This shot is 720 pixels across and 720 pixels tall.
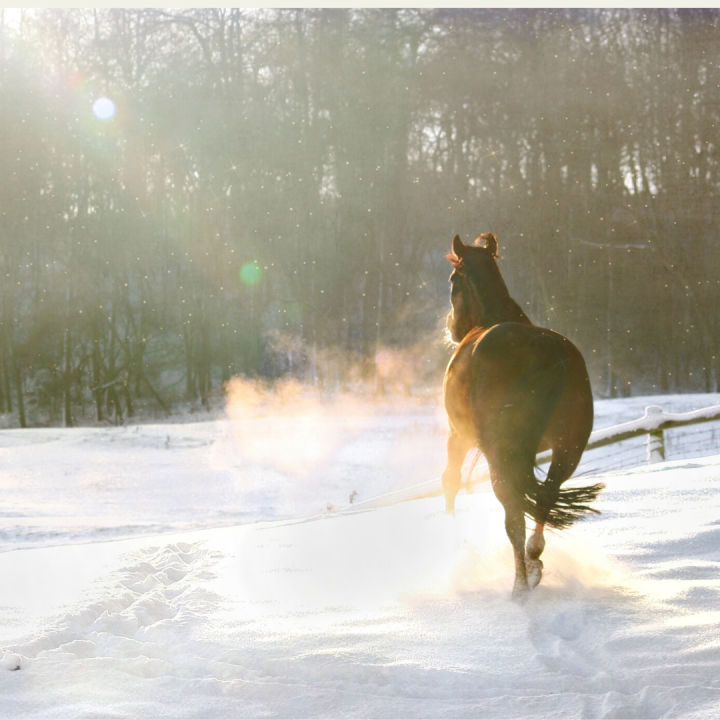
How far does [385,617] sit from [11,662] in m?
1.49

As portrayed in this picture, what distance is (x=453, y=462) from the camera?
3.81 m

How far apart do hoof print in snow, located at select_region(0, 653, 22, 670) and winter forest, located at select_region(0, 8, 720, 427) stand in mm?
→ 12606

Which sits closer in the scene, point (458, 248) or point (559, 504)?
point (559, 504)

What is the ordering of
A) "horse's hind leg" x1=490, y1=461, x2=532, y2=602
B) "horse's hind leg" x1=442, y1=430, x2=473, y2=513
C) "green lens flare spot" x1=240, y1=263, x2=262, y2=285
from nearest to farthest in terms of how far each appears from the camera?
1. "horse's hind leg" x1=490, y1=461, x2=532, y2=602
2. "horse's hind leg" x1=442, y1=430, x2=473, y2=513
3. "green lens flare spot" x1=240, y1=263, x2=262, y2=285

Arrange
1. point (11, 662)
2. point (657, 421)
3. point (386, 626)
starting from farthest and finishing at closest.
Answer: point (657, 421) < point (386, 626) < point (11, 662)

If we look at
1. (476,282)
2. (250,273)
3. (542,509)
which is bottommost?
(542,509)

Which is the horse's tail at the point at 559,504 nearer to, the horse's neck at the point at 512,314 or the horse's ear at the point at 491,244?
the horse's neck at the point at 512,314

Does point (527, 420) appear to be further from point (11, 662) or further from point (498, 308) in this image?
point (11, 662)

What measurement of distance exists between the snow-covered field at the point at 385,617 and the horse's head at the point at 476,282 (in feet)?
4.31

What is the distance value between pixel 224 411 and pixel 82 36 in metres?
8.74

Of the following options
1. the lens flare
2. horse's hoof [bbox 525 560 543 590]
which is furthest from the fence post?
the lens flare

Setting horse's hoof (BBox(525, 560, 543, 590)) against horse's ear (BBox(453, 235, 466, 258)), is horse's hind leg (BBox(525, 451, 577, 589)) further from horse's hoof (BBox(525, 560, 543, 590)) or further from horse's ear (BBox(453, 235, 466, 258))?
horse's ear (BBox(453, 235, 466, 258))

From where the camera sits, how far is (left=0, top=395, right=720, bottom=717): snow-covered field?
2309 millimetres

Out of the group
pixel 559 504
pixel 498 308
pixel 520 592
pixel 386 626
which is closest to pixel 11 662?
pixel 386 626
